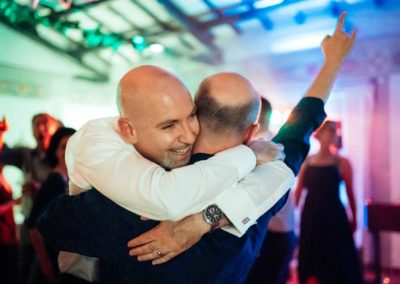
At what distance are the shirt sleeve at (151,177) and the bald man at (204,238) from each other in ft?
0.24

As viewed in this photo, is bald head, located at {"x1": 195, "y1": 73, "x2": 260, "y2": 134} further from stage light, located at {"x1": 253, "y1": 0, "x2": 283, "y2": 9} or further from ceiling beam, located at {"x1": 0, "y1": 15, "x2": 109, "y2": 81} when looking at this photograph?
ceiling beam, located at {"x1": 0, "y1": 15, "x2": 109, "y2": 81}

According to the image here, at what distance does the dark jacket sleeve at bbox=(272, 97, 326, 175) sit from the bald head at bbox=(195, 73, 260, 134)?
16cm

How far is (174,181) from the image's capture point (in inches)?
30.8

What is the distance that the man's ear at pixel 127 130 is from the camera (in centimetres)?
92

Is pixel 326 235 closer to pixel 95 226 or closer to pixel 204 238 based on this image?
pixel 204 238

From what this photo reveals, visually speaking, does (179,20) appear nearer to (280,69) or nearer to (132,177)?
(280,69)

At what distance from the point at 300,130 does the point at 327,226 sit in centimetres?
216

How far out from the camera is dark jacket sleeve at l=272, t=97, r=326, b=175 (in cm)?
105

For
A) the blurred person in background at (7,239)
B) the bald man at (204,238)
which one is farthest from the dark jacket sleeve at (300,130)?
the blurred person in background at (7,239)

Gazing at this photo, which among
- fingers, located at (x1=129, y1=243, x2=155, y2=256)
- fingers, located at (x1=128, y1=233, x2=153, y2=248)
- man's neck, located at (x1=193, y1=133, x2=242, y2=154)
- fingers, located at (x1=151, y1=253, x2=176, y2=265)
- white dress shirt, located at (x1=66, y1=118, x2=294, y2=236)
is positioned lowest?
fingers, located at (x1=151, y1=253, x2=176, y2=265)

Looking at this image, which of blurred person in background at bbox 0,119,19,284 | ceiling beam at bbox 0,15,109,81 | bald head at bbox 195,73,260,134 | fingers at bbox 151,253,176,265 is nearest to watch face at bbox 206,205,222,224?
fingers at bbox 151,253,176,265

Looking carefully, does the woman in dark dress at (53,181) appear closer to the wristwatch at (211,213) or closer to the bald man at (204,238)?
the bald man at (204,238)

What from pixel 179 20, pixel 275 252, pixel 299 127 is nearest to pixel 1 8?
pixel 179 20

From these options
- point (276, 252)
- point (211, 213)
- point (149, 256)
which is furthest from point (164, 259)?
point (276, 252)
